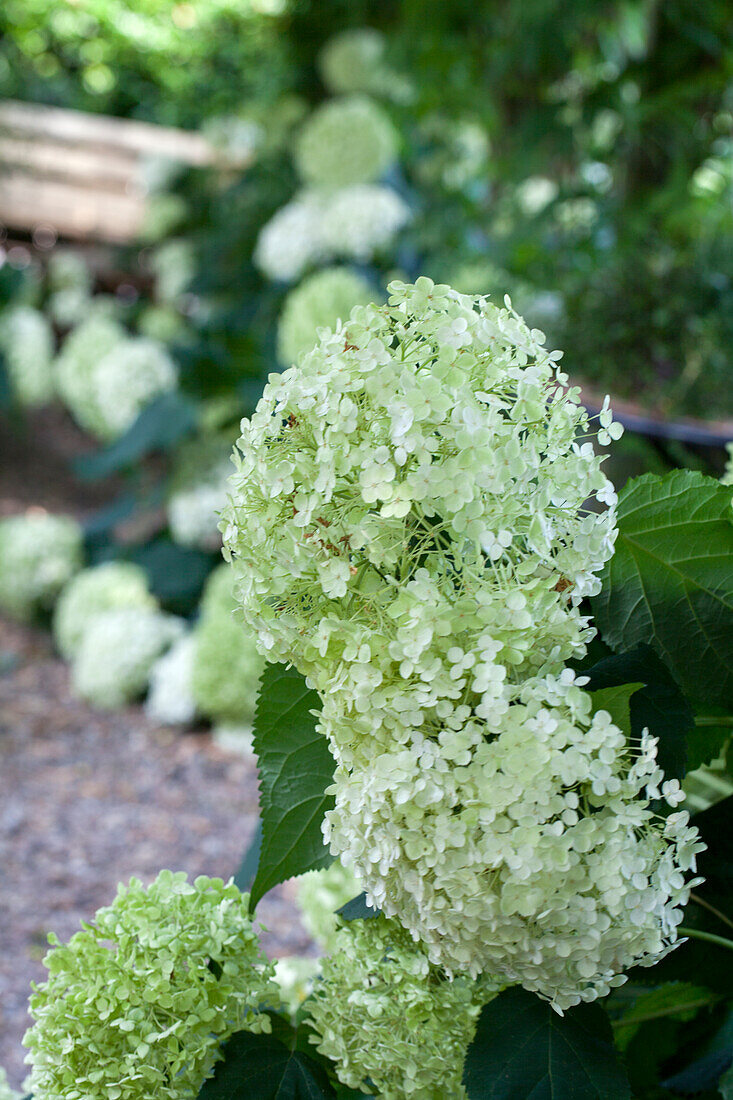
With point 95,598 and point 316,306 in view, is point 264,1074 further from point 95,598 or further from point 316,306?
point 95,598

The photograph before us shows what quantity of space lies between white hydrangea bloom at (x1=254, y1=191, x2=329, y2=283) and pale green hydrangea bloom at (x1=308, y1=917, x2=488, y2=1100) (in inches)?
95.4

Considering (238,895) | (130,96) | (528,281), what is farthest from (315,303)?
(130,96)

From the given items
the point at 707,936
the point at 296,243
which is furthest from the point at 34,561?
the point at 707,936

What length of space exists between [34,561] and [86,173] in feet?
7.04

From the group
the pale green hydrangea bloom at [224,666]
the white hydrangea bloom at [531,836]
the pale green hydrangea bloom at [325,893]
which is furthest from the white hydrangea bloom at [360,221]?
the white hydrangea bloom at [531,836]

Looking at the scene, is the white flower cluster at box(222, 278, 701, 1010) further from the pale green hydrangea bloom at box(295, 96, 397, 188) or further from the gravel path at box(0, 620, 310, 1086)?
the pale green hydrangea bloom at box(295, 96, 397, 188)

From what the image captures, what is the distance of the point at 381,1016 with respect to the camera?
1.52ft

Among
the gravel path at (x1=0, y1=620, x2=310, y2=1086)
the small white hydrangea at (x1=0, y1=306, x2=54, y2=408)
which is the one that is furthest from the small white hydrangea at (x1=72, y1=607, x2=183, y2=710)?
the small white hydrangea at (x1=0, y1=306, x2=54, y2=408)

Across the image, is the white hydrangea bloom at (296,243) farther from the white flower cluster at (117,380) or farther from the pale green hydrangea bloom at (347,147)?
the white flower cluster at (117,380)

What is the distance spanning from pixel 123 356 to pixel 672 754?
2.63 metres

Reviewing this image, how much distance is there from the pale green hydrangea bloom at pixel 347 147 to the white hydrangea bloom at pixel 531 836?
2.53m

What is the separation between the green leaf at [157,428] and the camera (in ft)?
8.23

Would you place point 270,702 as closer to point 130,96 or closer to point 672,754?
point 672,754

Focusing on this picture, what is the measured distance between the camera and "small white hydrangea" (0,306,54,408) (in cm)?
363
